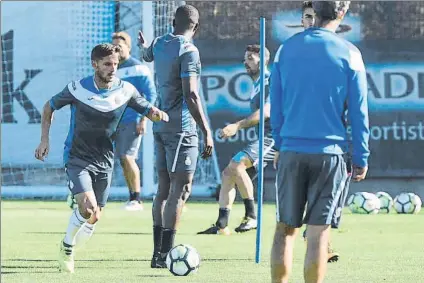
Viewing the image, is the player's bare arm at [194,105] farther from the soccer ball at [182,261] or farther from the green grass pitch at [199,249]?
the green grass pitch at [199,249]

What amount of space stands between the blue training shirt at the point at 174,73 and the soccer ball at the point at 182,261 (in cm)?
100

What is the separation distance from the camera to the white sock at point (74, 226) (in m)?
8.52

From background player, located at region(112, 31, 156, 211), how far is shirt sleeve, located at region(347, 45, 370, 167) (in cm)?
793

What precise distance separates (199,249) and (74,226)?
6.20ft

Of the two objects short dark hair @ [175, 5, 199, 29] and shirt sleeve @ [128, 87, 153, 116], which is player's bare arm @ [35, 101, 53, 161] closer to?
shirt sleeve @ [128, 87, 153, 116]

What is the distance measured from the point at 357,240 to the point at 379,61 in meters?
6.57

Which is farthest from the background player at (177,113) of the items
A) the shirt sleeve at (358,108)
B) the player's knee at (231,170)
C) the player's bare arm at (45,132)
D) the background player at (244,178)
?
the player's knee at (231,170)

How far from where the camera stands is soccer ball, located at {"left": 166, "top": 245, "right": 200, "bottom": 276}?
8.08 meters

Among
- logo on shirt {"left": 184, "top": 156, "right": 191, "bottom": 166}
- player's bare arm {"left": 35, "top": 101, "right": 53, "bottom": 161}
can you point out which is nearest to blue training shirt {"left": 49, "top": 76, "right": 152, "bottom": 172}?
player's bare arm {"left": 35, "top": 101, "right": 53, "bottom": 161}

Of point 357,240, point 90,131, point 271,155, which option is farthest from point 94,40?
point 90,131

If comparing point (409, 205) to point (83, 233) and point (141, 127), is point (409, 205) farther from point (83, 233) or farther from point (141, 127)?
point (83, 233)

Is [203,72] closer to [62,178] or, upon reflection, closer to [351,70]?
[62,178]

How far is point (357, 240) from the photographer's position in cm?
1102

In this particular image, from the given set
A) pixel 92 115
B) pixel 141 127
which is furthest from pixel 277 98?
pixel 141 127
